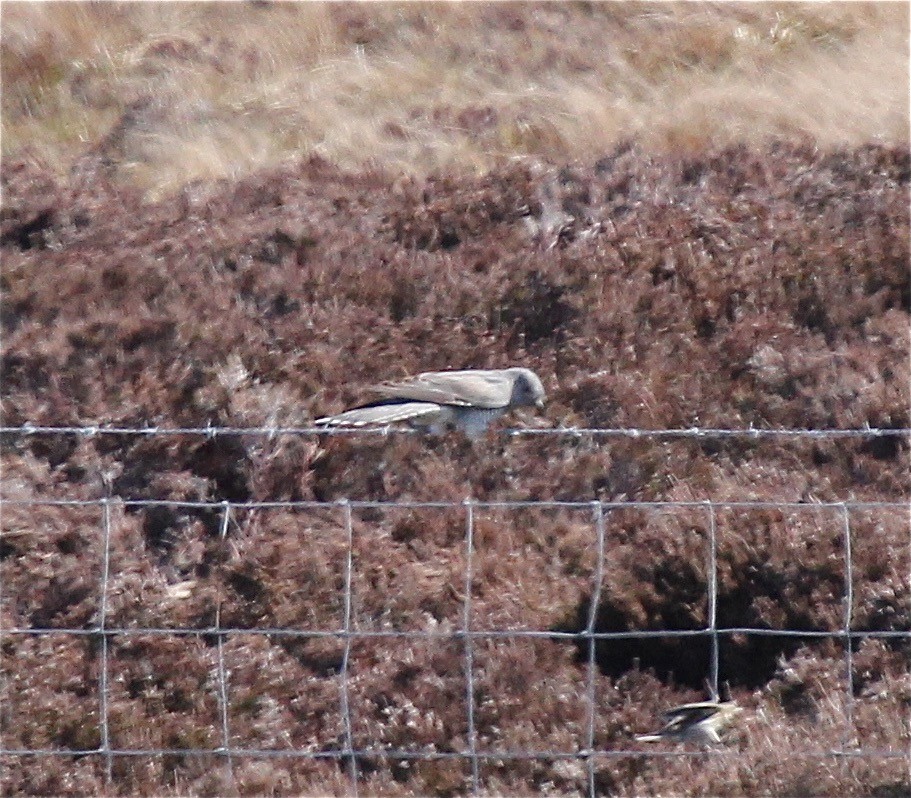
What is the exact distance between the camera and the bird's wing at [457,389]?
7.17 metres

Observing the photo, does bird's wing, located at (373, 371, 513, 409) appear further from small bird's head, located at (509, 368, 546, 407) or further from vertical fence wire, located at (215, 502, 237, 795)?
vertical fence wire, located at (215, 502, 237, 795)

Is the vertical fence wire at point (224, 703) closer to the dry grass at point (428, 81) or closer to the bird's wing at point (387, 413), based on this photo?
the bird's wing at point (387, 413)

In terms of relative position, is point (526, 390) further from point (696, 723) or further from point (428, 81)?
point (428, 81)

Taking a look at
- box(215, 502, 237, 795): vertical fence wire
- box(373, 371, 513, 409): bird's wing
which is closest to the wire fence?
box(215, 502, 237, 795): vertical fence wire

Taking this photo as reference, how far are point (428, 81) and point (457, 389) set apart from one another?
7.13m

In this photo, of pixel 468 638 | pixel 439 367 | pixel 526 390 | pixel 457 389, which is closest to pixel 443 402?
pixel 457 389

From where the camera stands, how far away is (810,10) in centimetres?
1492

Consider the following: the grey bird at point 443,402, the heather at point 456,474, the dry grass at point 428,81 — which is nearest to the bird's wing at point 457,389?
the grey bird at point 443,402

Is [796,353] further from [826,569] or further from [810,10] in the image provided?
[810,10]

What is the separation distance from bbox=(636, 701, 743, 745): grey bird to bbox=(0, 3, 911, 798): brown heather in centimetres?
15

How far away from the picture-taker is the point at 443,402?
7.20m

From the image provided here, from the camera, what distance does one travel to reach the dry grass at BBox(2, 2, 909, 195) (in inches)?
480

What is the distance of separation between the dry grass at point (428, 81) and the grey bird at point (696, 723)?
6238mm

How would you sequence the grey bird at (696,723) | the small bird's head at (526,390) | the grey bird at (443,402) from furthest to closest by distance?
the small bird's head at (526,390), the grey bird at (443,402), the grey bird at (696,723)
